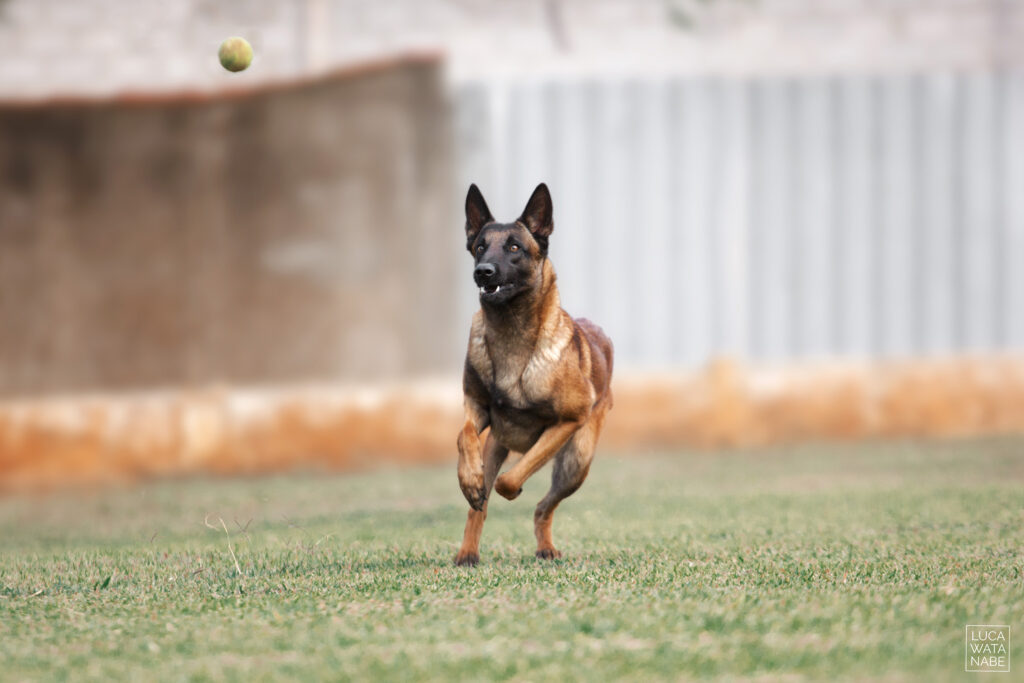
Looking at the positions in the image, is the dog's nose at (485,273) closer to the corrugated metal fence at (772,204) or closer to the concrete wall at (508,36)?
the corrugated metal fence at (772,204)

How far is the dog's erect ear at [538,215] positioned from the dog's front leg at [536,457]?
809mm

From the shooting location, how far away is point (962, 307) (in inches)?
588

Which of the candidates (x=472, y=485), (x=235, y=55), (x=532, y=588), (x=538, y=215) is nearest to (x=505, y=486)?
(x=472, y=485)

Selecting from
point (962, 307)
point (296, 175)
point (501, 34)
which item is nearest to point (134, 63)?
point (296, 175)

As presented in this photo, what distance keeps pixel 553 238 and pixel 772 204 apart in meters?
2.30

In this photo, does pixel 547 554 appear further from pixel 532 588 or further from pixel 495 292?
pixel 495 292

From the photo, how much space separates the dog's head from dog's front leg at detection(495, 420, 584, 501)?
2.04 ft

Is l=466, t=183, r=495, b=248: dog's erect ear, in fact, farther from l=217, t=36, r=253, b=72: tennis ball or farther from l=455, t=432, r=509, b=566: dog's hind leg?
l=217, t=36, r=253, b=72: tennis ball

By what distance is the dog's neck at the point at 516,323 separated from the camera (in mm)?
6109

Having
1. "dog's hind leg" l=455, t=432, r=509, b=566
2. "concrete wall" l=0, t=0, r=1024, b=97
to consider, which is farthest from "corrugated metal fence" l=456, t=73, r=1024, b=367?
"dog's hind leg" l=455, t=432, r=509, b=566

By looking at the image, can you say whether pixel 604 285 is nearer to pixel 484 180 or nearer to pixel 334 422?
pixel 484 180

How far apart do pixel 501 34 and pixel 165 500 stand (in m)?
7.04

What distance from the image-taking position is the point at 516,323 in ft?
20.1

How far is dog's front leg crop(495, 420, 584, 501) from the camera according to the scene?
6.03 m
